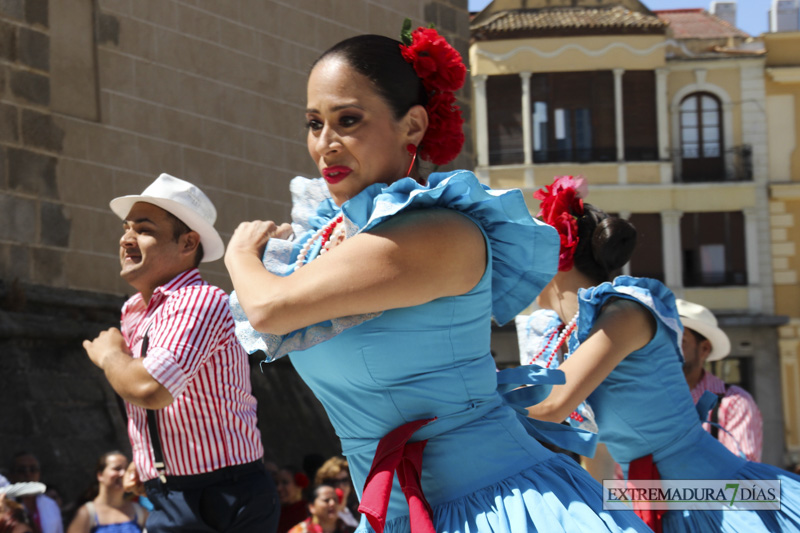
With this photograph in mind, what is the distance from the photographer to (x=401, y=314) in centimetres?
235

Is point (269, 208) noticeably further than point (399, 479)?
Yes

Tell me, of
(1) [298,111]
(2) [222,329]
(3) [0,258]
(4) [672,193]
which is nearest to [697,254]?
(4) [672,193]

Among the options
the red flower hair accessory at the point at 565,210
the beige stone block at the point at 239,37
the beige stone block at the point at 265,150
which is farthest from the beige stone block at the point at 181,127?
the red flower hair accessory at the point at 565,210

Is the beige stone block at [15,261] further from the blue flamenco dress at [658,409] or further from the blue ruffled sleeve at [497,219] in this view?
the blue ruffled sleeve at [497,219]

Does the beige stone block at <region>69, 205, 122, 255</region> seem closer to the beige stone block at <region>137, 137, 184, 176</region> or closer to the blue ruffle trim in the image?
the beige stone block at <region>137, 137, 184, 176</region>

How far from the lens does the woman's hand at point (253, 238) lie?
2.53 meters

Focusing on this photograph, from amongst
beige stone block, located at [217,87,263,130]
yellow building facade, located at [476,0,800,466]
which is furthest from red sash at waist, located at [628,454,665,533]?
yellow building facade, located at [476,0,800,466]

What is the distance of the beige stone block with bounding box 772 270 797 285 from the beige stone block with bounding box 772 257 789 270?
0.09 meters

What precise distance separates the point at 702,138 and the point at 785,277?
3.60 metres

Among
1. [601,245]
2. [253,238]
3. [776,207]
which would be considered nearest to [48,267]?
[601,245]

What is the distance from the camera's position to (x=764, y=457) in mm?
22484

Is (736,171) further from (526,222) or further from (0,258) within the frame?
(526,222)

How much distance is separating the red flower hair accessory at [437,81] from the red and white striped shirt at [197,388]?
1.55 m

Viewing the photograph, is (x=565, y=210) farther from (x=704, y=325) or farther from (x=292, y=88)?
(x=292, y=88)
